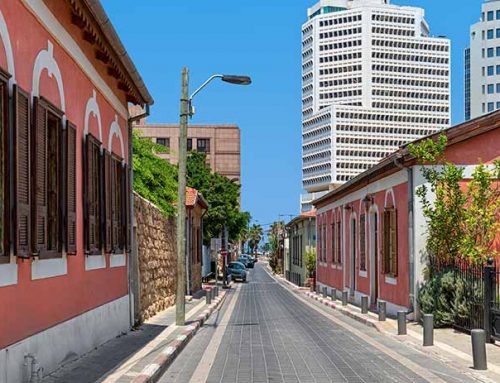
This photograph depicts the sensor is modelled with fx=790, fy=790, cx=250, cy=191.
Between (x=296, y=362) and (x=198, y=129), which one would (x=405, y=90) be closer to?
(x=198, y=129)

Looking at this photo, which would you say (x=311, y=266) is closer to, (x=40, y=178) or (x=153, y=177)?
(x=153, y=177)

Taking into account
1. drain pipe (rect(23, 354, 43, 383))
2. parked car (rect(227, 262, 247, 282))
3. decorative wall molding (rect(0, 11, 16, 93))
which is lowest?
parked car (rect(227, 262, 247, 282))

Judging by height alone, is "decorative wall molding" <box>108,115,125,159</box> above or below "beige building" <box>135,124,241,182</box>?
below

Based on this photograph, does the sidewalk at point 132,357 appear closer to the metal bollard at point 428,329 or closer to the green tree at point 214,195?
the metal bollard at point 428,329

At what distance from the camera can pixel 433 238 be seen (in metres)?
19.4

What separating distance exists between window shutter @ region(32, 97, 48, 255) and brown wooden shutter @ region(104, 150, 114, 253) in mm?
4817

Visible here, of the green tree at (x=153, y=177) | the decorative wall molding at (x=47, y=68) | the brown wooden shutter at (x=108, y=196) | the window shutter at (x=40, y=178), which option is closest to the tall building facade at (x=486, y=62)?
the green tree at (x=153, y=177)

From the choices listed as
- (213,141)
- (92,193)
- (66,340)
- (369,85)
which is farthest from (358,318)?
(369,85)

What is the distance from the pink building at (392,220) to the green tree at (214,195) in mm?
25131

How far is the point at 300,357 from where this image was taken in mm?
13977

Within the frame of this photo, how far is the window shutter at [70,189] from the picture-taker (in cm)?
1106

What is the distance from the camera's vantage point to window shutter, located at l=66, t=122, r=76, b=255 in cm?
1106

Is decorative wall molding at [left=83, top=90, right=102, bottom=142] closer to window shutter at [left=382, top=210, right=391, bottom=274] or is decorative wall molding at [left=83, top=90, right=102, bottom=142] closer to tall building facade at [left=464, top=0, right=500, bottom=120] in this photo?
window shutter at [left=382, top=210, right=391, bottom=274]

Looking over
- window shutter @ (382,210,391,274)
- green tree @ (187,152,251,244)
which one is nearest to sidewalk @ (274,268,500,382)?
window shutter @ (382,210,391,274)
